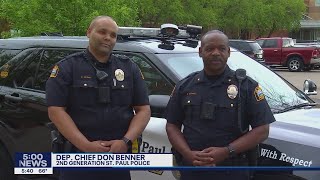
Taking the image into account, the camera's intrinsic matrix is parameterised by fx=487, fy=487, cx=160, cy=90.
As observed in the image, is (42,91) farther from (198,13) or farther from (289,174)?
(198,13)

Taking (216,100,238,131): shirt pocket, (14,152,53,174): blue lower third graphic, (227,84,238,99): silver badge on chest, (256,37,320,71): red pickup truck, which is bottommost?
(256,37,320,71): red pickup truck

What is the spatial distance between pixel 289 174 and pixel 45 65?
2.60 metres

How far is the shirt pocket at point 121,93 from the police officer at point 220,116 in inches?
14.8

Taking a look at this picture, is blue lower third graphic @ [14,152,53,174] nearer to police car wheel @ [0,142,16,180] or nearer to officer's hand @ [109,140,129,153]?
officer's hand @ [109,140,129,153]

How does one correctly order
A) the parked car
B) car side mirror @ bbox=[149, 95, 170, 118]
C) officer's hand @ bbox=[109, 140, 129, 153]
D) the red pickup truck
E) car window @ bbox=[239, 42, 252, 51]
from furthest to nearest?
the red pickup truck < car window @ bbox=[239, 42, 252, 51] < the parked car < car side mirror @ bbox=[149, 95, 170, 118] < officer's hand @ bbox=[109, 140, 129, 153]

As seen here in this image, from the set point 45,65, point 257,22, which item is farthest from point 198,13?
point 45,65

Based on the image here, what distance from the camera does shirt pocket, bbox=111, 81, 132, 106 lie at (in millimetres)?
2934

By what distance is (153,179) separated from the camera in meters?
3.65

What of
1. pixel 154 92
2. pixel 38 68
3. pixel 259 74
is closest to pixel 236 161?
pixel 154 92

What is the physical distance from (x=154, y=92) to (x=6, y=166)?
5.86ft

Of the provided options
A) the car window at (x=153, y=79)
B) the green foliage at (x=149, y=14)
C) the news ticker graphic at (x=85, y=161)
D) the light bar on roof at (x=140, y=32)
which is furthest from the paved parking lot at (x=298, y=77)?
Result: the news ticker graphic at (x=85, y=161)

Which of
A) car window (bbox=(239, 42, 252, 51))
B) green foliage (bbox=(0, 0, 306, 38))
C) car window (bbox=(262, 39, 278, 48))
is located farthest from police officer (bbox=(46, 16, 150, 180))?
car window (bbox=(262, 39, 278, 48))

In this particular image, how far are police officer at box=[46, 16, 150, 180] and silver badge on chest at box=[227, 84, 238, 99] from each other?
58 centimetres

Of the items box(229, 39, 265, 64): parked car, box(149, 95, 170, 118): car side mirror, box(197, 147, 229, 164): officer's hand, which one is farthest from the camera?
box(229, 39, 265, 64): parked car
